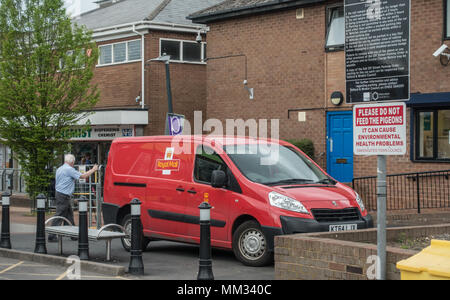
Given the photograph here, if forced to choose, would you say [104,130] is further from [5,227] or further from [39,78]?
[5,227]

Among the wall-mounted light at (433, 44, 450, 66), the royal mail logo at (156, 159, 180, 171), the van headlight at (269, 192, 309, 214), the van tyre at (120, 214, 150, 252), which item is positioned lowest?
the van tyre at (120, 214, 150, 252)

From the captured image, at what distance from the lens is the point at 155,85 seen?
28.2 meters

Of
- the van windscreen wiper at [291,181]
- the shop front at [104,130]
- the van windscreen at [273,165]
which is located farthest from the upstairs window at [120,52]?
the van windscreen wiper at [291,181]

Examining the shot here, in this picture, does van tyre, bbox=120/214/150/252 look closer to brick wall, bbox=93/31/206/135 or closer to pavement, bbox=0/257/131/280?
pavement, bbox=0/257/131/280

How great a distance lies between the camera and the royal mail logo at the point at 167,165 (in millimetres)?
11672

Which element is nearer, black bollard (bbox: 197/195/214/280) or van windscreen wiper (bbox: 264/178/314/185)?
black bollard (bbox: 197/195/214/280)

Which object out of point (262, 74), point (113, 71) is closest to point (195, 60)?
point (113, 71)

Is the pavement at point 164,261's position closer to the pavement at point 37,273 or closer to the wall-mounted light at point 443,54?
the pavement at point 37,273

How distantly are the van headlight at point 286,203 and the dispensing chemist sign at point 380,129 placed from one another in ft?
11.9

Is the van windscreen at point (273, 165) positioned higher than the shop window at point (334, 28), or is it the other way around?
the shop window at point (334, 28)

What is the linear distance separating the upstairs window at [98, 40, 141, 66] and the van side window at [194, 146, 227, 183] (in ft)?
57.8

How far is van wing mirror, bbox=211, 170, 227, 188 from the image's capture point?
34.7 feet

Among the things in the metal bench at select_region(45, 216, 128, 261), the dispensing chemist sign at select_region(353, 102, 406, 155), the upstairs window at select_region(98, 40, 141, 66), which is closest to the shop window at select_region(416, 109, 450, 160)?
the metal bench at select_region(45, 216, 128, 261)
